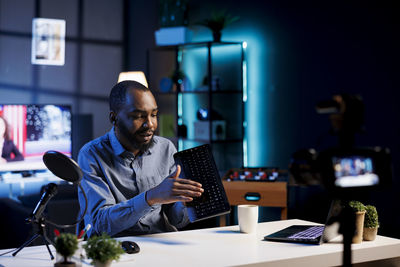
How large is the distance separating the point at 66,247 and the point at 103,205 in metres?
0.70

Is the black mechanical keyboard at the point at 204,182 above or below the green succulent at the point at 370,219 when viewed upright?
above

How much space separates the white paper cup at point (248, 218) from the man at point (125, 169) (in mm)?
265

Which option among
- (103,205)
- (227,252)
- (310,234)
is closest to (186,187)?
(227,252)

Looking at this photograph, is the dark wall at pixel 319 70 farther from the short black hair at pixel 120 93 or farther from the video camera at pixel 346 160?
the video camera at pixel 346 160

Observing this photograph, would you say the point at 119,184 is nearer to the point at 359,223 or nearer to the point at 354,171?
the point at 359,223

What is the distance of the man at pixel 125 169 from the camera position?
2.21m

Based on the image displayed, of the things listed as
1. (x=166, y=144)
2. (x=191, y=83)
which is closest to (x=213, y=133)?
(x=191, y=83)

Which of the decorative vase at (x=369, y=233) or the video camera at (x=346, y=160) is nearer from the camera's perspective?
the video camera at (x=346, y=160)

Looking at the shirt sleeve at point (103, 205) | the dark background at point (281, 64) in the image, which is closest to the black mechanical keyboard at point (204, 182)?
the shirt sleeve at point (103, 205)

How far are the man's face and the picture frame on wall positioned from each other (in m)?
3.53

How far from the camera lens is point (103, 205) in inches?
86.4

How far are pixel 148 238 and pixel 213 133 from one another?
307 centimetres

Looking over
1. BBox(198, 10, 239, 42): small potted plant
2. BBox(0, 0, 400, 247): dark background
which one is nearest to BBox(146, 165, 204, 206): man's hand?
BBox(0, 0, 400, 247): dark background

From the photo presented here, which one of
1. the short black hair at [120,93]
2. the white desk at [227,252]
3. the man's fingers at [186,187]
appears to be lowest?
the white desk at [227,252]
